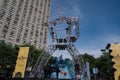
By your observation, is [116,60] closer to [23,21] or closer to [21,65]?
[21,65]

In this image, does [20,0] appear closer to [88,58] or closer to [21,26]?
[21,26]

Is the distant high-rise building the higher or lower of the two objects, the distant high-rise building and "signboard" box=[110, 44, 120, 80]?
the higher

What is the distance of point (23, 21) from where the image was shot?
211 feet

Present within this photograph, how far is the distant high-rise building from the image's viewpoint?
187ft

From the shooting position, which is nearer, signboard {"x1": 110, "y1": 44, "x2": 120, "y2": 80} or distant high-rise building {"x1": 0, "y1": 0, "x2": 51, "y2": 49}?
signboard {"x1": 110, "y1": 44, "x2": 120, "y2": 80}

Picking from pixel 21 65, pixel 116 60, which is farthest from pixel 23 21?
pixel 116 60

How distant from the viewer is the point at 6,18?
57812 mm

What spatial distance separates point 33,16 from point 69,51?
4936 cm

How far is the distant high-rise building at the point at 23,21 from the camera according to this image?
187ft

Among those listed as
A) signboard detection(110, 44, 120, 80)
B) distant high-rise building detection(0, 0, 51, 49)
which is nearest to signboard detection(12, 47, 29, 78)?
signboard detection(110, 44, 120, 80)

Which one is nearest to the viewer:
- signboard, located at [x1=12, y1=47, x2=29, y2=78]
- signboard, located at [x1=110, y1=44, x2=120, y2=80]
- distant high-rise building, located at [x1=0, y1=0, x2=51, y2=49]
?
signboard, located at [x1=110, y1=44, x2=120, y2=80]

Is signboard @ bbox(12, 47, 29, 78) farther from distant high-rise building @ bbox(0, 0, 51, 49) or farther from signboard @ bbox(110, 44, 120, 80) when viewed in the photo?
distant high-rise building @ bbox(0, 0, 51, 49)

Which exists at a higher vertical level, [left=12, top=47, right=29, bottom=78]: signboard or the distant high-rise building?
the distant high-rise building

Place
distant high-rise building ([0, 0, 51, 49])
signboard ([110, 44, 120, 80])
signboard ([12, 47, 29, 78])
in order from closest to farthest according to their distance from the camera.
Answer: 1. signboard ([110, 44, 120, 80])
2. signboard ([12, 47, 29, 78])
3. distant high-rise building ([0, 0, 51, 49])
